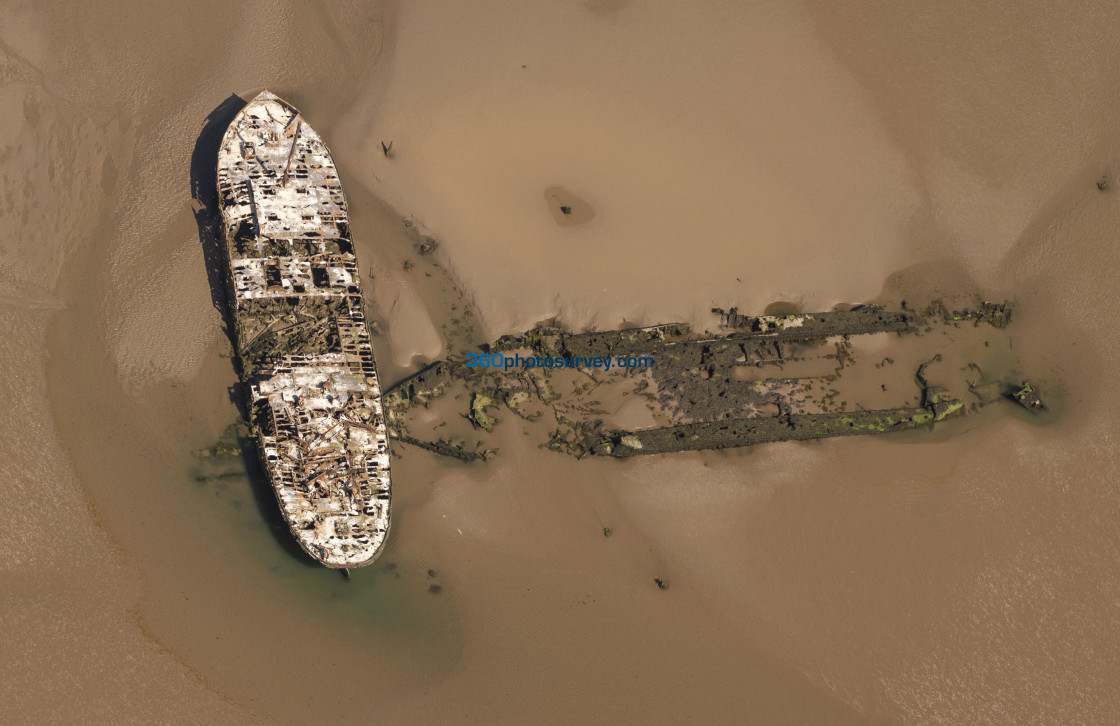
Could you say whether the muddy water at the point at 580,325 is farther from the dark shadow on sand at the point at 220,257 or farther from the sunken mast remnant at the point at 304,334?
the sunken mast remnant at the point at 304,334

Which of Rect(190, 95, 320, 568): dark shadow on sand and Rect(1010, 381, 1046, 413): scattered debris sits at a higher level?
Rect(190, 95, 320, 568): dark shadow on sand

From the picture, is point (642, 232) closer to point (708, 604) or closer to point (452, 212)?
point (452, 212)

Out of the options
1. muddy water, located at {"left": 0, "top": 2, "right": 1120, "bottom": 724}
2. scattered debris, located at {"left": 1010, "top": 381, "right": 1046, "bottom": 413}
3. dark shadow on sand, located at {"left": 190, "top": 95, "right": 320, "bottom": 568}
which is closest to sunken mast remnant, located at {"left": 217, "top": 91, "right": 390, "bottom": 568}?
dark shadow on sand, located at {"left": 190, "top": 95, "right": 320, "bottom": 568}

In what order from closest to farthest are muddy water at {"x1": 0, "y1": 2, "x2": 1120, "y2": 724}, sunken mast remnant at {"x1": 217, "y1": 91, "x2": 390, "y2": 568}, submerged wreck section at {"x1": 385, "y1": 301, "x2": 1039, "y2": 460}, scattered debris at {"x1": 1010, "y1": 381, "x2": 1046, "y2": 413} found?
sunken mast remnant at {"x1": 217, "y1": 91, "x2": 390, "y2": 568}, muddy water at {"x1": 0, "y1": 2, "x2": 1120, "y2": 724}, submerged wreck section at {"x1": 385, "y1": 301, "x2": 1039, "y2": 460}, scattered debris at {"x1": 1010, "y1": 381, "x2": 1046, "y2": 413}

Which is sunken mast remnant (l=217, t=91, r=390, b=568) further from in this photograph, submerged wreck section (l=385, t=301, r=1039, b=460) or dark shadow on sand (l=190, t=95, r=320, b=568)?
submerged wreck section (l=385, t=301, r=1039, b=460)

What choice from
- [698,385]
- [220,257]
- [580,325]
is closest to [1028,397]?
[698,385]

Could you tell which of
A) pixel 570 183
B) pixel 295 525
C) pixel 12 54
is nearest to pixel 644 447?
pixel 570 183

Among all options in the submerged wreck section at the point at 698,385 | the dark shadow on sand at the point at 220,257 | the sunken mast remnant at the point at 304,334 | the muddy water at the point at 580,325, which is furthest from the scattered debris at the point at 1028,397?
the dark shadow on sand at the point at 220,257
